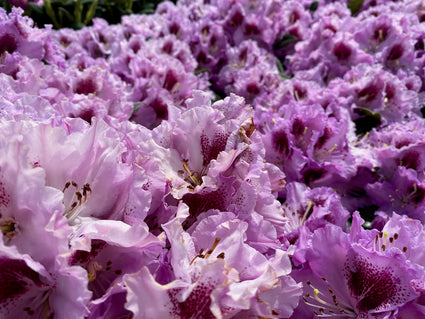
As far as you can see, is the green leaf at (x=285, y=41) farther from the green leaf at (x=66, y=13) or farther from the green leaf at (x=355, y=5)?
the green leaf at (x=66, y=13)

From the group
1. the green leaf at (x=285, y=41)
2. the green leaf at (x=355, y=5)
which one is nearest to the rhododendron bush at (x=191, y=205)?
the green leaf at (x=285, y=41)

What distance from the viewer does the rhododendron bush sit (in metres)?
0.66

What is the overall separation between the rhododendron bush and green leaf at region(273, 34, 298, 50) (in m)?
1.01

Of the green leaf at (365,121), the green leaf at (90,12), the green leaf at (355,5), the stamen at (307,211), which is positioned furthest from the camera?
the green leaf at (355,5)

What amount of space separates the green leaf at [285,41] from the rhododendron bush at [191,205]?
1012mm

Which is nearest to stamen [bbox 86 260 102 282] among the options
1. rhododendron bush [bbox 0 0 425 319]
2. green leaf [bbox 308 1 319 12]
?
rhododendron bush [bbox 0 0 425 319]

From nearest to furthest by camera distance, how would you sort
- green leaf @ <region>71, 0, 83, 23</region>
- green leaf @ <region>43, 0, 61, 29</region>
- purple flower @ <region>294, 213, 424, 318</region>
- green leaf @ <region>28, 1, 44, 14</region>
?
purple flower @ <region>294, 213, 424, 318</region> < green leaf @ <region>28, 1, 44, 14</region> < green leaf @ <region>43, 0, 61, 29</region> < green leaf @ <region>71, 0, 83, 23</region>

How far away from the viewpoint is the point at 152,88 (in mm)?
1810

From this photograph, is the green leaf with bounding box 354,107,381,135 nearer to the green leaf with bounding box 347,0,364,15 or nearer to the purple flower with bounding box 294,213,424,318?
the purple flower with bounding box 294,213,424,318

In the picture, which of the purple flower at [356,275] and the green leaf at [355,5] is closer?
the purple flower at [356,275]

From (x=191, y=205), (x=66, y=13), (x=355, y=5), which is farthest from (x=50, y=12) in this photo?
(x=191, y=205)

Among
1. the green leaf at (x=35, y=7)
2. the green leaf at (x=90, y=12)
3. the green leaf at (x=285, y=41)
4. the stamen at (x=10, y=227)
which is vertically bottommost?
the green leaf at (x=90, y=12)

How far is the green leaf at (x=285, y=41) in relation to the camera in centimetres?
275

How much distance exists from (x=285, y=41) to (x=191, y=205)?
2117mm
